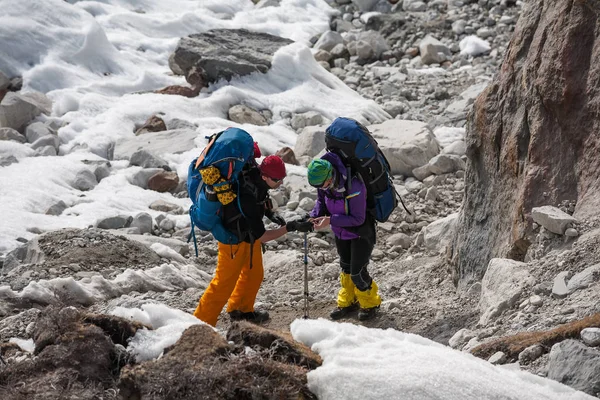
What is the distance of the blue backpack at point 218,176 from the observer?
7.94 m

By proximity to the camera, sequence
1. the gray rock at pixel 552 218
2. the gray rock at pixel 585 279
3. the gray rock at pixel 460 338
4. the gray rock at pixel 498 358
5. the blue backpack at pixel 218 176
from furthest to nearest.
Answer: the blue backpack at pixel 218 176 → the gray rock at pixel 552 218 → the gray rock at pixel 460 338 → the gray rock at pixel 585 279 → the gray rock at pixel 498 358

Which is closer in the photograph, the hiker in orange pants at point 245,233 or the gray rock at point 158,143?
the hiker in orange pants at point 245,233

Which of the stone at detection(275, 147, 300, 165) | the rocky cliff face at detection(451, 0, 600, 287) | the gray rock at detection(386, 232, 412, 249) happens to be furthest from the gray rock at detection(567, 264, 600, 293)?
the stone at detection(275, 147, 300, 165)

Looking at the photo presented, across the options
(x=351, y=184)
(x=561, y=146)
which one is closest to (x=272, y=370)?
(x=351, y=184)

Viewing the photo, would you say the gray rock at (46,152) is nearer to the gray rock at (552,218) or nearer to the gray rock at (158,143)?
the gray rock at (158,143)

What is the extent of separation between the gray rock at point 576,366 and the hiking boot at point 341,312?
4.01 metres

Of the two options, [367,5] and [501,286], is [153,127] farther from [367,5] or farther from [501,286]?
→ [501,286]

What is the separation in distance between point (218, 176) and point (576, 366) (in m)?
3.86

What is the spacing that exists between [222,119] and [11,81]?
16.3 ft

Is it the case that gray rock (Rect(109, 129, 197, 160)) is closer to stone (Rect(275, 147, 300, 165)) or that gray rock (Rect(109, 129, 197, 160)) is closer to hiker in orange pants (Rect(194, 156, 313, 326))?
stone (Rect(275, 147, 300, 165))

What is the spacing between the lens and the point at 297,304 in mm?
10031

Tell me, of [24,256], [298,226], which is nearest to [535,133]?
[298,226]

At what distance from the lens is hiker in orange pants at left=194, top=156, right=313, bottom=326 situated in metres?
8.20

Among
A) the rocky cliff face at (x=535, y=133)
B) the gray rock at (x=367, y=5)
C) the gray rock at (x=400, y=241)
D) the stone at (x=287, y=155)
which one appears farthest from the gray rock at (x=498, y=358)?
the gray rock at (x=367, y=5)
